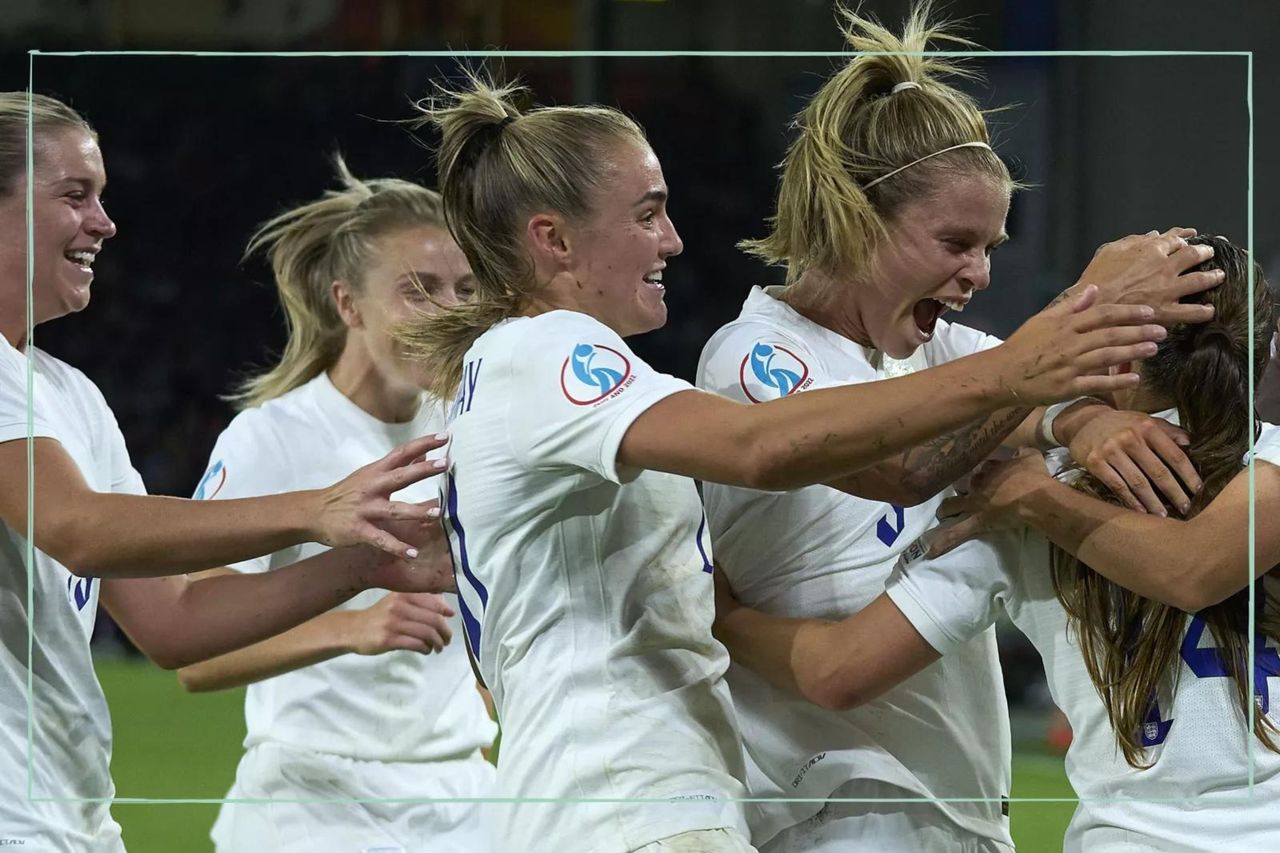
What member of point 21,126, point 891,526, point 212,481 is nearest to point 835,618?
point 891,526

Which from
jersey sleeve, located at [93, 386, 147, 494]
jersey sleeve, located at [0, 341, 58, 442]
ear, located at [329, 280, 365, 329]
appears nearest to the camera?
jersey sleeve, located at [0, 341, 58, 442]

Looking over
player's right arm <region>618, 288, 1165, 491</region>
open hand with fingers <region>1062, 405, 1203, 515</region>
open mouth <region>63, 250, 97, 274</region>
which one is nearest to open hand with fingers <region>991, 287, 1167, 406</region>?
player's right arm <region>618, 288, 1165, 491</region>

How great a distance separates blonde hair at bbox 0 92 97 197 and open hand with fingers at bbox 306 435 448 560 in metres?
0.69

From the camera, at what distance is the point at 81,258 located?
7.80ft

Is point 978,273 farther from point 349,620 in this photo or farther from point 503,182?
point 349,620

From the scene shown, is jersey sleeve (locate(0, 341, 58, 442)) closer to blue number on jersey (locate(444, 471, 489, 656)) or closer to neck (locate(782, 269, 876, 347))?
blue number on jersey (locate(444, 471, 489, 656))

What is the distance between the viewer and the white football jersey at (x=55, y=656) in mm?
2338

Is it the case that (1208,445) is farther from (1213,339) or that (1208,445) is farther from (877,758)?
(877,758)

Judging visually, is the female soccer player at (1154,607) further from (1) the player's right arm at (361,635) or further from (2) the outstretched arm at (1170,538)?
(1) the player's right arm at (361,635)

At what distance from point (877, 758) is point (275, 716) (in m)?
1.23

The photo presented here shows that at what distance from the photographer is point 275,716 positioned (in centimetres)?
297

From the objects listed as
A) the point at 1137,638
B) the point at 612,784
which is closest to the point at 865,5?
the point at 1137,638

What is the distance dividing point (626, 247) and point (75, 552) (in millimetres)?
862

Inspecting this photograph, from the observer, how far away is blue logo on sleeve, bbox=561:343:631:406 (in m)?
1.86
